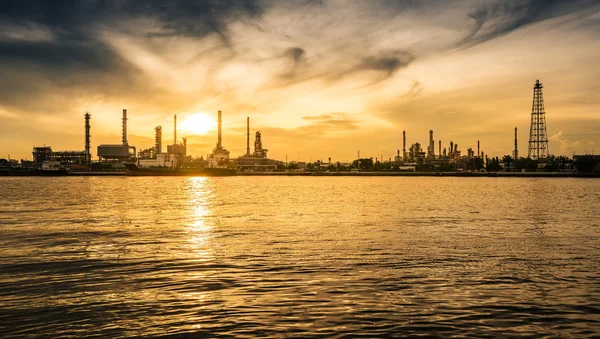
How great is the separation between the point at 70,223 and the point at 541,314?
38806 millimetres

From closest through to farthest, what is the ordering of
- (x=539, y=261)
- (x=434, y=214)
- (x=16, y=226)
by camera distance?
(x=539, y=261) < (x=16, y=226) < (x=434, y=214)

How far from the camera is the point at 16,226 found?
3894cm

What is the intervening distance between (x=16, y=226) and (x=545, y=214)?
52.7m

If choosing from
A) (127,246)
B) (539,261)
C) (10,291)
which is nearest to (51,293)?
(10,291)

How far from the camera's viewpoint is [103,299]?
16.9m

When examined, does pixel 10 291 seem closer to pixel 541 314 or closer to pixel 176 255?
pixel 176 255

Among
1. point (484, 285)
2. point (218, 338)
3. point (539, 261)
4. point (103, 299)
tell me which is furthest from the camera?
point (539, 261)

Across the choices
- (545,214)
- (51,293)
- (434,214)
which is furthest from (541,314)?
(545,214)

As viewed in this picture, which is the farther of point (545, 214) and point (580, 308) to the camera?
point (545, 214)

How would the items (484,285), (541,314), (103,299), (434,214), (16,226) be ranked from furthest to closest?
1. (434,214)
2. (16,226)
3. (484,285)
4. (103,299)
5. (541,314)

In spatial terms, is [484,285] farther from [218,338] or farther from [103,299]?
[103,299]

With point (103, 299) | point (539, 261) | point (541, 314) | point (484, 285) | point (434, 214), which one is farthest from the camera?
point (434, 214)

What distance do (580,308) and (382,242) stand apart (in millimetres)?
15338

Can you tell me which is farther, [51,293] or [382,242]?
[382,242]
